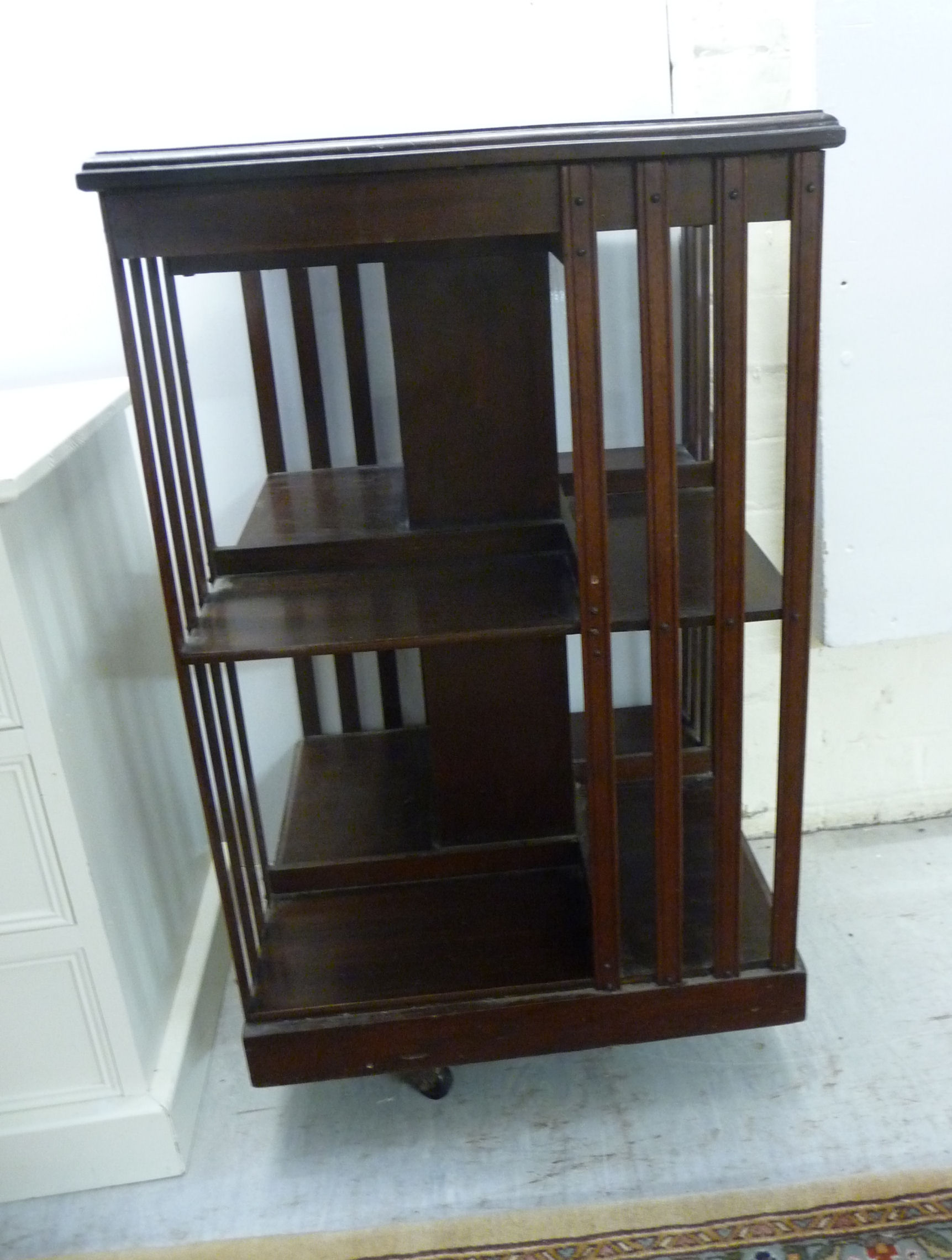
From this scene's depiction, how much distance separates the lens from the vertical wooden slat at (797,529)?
99cm

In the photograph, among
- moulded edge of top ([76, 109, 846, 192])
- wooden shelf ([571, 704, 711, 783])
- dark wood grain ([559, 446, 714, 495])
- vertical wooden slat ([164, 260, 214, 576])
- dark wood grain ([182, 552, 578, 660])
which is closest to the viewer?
moulded edge of top ([76, 109, 846, 192])

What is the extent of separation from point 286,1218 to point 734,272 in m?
1.12

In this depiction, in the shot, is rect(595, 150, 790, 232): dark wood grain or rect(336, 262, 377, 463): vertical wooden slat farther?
rect(336, 262, 377, 463): vertical wooden slat

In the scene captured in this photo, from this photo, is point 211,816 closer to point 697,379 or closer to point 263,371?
point 263,371

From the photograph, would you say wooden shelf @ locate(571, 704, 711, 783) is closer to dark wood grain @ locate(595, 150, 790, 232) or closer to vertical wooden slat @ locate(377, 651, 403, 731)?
vertical wooden slat @ locate(377, 651, 403, 731)

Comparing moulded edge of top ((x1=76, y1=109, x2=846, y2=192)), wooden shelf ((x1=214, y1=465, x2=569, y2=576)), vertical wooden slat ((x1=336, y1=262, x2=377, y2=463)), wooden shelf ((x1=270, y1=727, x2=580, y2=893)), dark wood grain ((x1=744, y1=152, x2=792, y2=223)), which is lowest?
wooden shelf ((x1=270, y1=727, x2=580, y2=893))

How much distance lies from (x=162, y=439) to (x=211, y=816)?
1.32 ft

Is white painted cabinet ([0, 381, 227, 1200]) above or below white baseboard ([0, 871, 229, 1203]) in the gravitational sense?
above

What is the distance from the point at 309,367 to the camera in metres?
1.55

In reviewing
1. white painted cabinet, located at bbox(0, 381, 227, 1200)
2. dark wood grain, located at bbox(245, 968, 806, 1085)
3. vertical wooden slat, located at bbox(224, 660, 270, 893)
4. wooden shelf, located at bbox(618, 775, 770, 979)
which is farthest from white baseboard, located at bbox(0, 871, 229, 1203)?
wooden shelf, located at bbox(618, 775, 770, 979)

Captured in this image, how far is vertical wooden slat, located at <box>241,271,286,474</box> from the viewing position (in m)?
1.50

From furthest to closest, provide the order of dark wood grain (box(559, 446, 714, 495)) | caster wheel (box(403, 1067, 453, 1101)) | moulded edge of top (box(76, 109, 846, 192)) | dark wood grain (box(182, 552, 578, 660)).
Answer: dark wood grain (box(559, 446, 714, 495)) → caster wheel (box(403, 1067, 453, 1101)) → dark wood grain (box(182, 552, 578, 660)) → moulded edge of top (box(76, 109, 846, 192))

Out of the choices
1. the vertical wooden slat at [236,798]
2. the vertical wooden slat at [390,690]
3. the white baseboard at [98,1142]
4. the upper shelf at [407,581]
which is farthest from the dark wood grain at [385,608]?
the white baseboard at [98,1142]

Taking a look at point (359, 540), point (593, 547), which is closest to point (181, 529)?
point (359, 540)
